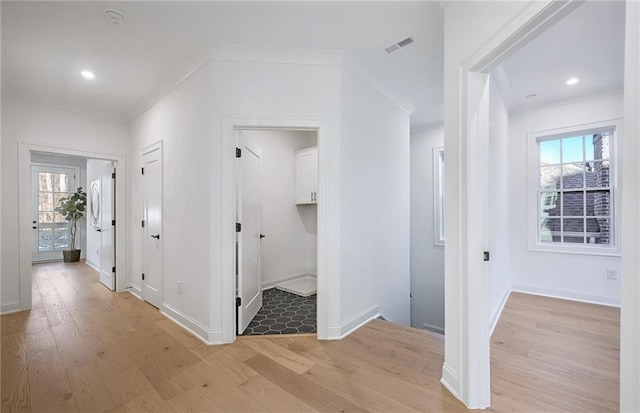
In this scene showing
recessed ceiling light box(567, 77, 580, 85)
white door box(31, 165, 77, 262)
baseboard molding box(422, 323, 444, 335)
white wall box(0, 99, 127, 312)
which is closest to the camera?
recessed ceiling light box(567, 77, 580, 85)

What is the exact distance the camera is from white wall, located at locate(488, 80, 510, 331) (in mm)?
2845

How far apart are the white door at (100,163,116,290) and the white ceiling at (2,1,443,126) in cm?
152

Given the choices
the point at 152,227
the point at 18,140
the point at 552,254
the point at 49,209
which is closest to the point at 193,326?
the point at 152,227

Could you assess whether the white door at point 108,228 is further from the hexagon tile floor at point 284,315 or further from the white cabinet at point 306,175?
the white cabinet at point 306,175

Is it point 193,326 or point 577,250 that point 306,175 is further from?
point 577,250

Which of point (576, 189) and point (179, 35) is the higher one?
point (179, 35)

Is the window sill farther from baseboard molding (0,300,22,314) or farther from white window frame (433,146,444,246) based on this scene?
baseboard molding (0,300,22,314)

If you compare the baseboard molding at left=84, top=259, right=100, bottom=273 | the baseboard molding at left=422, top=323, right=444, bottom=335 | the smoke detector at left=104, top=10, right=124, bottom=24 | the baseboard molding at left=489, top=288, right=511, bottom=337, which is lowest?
the baseboard molding at left=422, top=323, right=444, bottom=335

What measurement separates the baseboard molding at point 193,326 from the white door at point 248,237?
0.23 metres

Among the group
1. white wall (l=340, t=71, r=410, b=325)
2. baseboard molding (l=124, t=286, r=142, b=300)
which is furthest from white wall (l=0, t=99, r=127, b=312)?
white wall (l=340, t=71, r=410, b=325)

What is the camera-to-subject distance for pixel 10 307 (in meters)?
3.28

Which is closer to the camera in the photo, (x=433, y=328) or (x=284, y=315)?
(x=284, y=315)

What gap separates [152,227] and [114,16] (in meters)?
2.32

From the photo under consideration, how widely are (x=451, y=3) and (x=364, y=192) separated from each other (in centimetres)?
173
